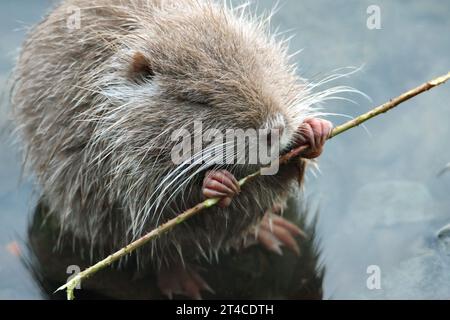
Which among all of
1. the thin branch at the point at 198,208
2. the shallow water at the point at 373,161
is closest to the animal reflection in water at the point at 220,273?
the shallow water at the point at 373,161

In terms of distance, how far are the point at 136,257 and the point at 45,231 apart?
66 centimetres

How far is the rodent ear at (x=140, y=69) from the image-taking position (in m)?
3.27

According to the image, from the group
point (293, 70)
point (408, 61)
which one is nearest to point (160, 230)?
point (293, 70)

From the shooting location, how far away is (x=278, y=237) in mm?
4270

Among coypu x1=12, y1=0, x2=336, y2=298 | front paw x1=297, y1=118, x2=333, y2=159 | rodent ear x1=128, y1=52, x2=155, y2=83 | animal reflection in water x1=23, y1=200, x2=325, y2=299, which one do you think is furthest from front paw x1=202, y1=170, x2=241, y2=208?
animal reflection in water x1=23, y1=200, x2=325, y2=299

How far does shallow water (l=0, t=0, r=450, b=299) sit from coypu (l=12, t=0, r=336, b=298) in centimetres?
45

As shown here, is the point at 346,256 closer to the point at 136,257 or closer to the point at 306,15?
the point at 136,257

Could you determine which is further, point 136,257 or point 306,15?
point 306,15

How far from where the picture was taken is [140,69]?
3312 mm

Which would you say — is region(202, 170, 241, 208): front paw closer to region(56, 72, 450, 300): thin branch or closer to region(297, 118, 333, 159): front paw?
region(56, 72, 450, 300): thin branch

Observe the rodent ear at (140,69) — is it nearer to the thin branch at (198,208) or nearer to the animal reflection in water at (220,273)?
the thin branch at (198,208)

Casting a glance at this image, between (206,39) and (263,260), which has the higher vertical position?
(206,39)

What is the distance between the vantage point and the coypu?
10.3 ft

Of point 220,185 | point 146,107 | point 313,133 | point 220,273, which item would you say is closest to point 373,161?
point 220,273
